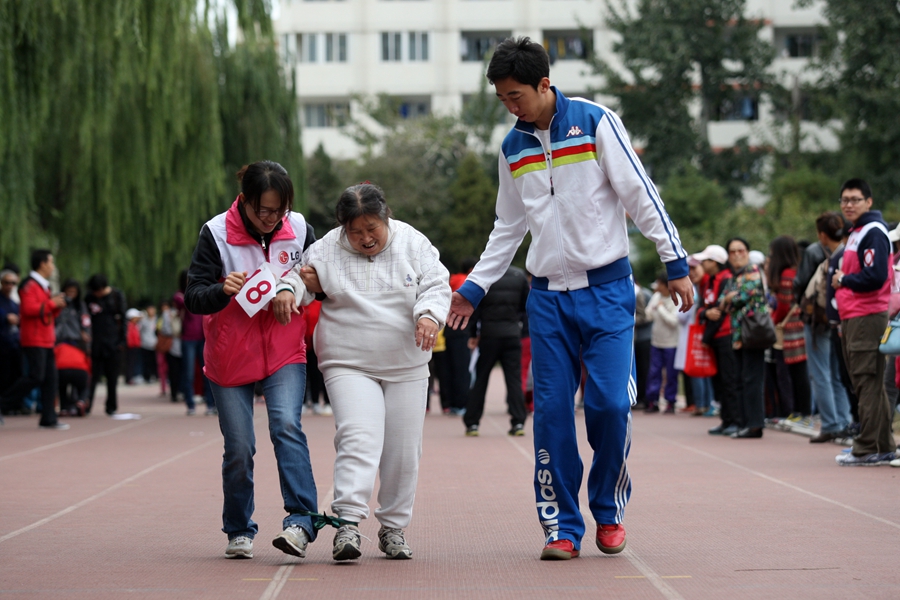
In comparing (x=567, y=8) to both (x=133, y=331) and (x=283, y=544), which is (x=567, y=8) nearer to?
(x=133, y=331)

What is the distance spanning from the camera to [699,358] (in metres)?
14.8

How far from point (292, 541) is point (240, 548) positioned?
0.40m

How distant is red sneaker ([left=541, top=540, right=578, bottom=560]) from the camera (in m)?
5.64

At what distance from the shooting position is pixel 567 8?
62.4m

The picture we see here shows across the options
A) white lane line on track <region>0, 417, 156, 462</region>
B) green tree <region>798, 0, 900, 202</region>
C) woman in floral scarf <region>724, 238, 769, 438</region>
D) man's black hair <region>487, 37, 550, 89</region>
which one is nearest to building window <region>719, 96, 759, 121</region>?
green tree <region>798, 0, 900, 202</region>

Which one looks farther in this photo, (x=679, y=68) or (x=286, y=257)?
(x=679, y=68)

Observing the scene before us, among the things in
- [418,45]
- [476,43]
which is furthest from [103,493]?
[476,43]

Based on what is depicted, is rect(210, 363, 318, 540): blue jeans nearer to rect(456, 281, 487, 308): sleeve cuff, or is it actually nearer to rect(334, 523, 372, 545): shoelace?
rect(334, 523, 372, 545): shoelace

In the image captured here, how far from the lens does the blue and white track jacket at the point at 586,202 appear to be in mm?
5730

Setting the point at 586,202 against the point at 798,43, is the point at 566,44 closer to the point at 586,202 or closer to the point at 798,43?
the point at 798,43

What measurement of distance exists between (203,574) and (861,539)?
325 centimetres

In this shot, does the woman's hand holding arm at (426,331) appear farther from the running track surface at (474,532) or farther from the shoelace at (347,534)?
the running track surface at (474,532)

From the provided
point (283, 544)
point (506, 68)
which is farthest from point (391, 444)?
point (506, 68)

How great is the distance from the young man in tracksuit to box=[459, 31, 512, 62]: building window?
59231 mm
